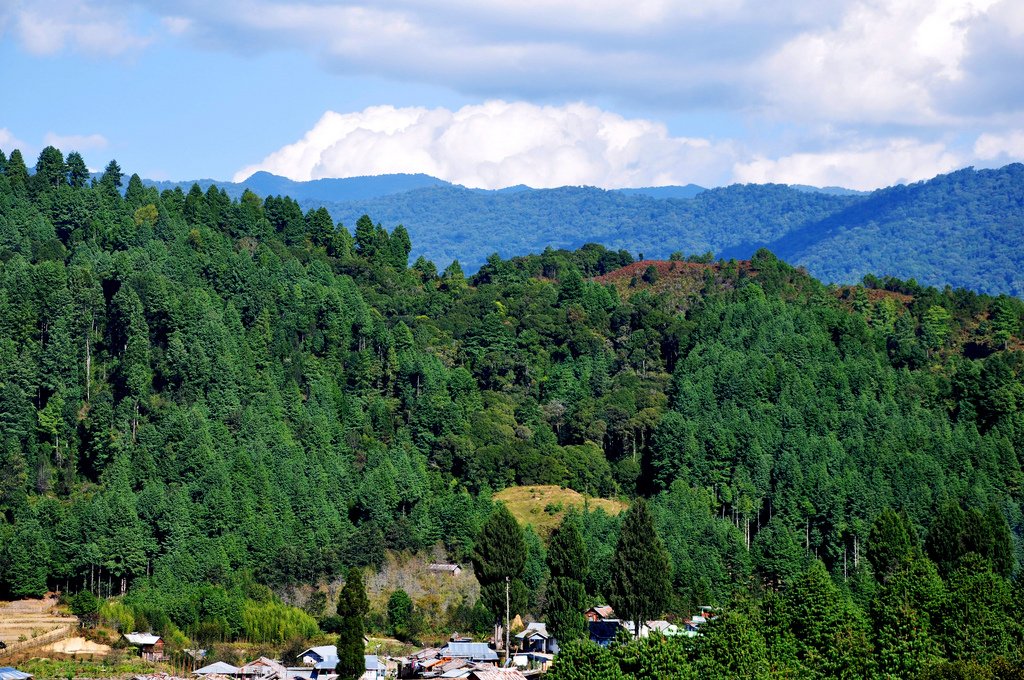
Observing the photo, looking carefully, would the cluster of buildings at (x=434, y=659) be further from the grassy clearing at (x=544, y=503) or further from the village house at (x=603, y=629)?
the grassy clearing at (x=544, y=503)

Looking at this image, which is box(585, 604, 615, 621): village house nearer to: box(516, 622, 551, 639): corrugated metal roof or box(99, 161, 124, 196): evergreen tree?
box(516, 622, 551, 639): corrugated metal roof

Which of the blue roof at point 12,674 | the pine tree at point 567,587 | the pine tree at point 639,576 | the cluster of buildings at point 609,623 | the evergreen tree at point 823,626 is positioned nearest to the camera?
the evergreen tree at point 823,626

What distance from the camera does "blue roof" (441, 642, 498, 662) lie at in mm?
73750

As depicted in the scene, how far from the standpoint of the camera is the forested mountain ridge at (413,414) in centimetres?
8344

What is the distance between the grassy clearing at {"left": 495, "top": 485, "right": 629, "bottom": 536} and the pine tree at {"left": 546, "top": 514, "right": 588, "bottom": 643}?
11.2 metres

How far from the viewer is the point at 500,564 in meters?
77.6

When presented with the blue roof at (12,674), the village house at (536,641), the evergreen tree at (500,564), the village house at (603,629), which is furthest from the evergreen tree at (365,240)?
the blue roof at (12,674)

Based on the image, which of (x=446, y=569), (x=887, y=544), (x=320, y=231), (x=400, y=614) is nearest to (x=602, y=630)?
(x=400, y=614)

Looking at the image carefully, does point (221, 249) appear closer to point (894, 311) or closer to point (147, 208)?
point (147, 208)

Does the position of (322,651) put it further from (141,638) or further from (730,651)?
(730,651)

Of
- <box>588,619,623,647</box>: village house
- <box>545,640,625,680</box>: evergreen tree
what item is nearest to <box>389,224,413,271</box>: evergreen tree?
<box>588,619,623,647</box>: village house

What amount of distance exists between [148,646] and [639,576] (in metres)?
23.2

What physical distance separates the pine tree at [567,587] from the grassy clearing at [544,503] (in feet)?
36.6

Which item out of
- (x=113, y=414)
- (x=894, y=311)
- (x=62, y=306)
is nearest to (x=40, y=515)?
(x=113, y=414)
